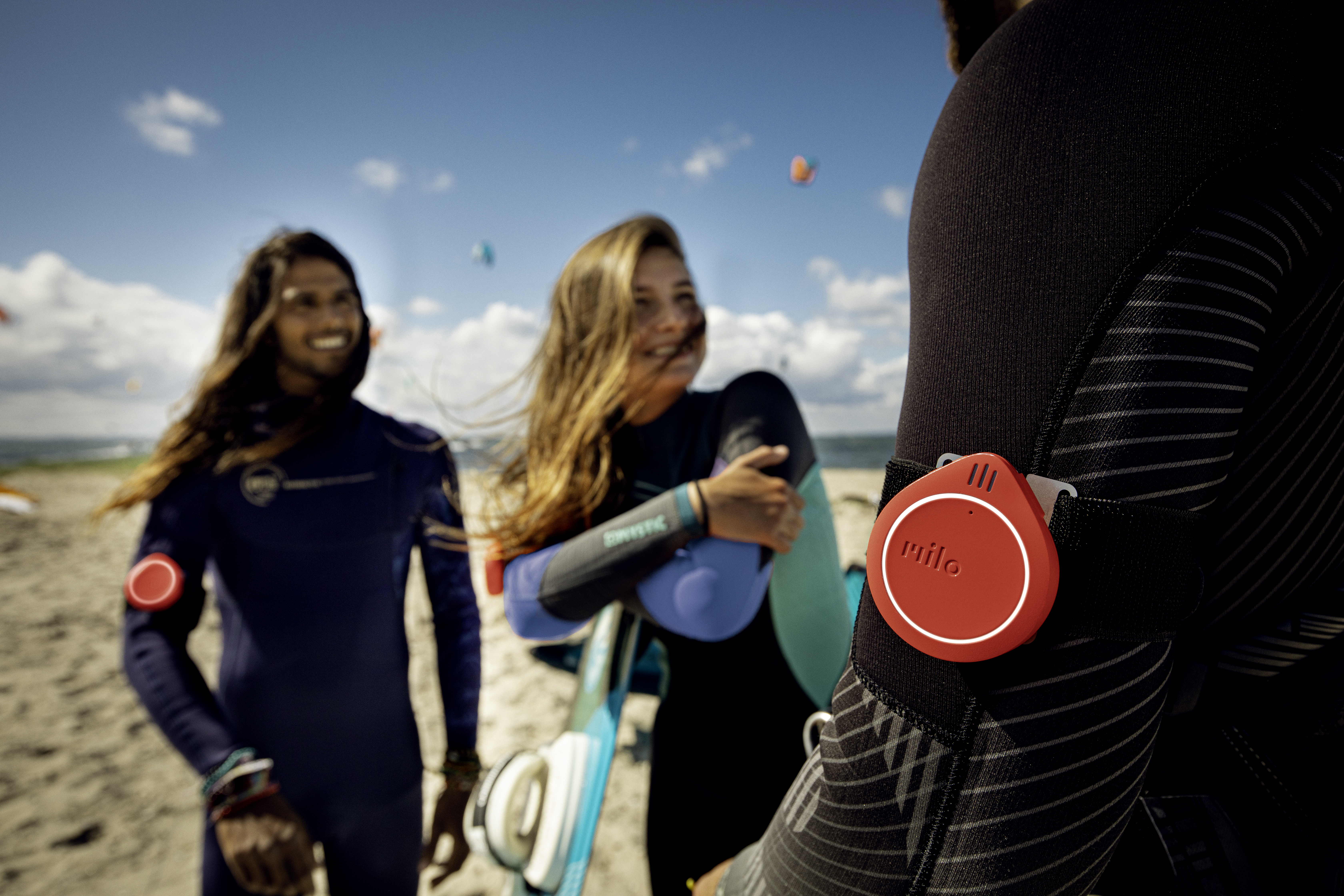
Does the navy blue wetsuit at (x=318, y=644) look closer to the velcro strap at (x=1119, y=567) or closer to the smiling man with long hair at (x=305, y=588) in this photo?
the smiling man with long hair at (x=305, y=588)

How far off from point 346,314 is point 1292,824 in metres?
3.05

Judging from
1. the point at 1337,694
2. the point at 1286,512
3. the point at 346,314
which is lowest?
the point at 1337,694

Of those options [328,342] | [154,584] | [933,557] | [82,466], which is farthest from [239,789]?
[82,466]

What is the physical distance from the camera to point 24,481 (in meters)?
23.0

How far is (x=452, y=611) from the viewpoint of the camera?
2.51 meters

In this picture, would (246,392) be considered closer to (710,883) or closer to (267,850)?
(267,850)

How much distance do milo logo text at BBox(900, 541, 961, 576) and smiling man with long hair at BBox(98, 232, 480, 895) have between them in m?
2.23

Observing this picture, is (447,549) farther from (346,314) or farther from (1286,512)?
(1286,512)

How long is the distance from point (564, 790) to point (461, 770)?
31.7 inches

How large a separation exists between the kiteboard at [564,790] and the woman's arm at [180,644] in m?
1.02

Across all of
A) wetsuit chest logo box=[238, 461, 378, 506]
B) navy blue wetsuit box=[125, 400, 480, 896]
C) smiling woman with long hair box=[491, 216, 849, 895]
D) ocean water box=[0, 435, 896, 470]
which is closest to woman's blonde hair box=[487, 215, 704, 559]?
smiling woman with long hair box=[491, 216, 849, 895]

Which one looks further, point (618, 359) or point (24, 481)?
point (24, 481)

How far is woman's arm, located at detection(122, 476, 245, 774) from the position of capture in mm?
1947

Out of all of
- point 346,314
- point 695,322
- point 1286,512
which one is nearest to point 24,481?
point 346,314
